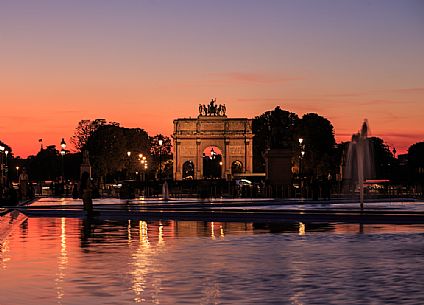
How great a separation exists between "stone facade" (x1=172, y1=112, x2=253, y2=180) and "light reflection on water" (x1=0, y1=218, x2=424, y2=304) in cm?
15773

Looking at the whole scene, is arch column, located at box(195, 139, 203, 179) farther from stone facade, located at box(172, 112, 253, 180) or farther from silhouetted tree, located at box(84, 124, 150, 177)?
silhouetted tree, located at box(84, 124, 150, 177)

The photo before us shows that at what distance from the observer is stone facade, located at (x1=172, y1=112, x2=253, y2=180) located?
188 meters

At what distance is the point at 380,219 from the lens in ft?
113

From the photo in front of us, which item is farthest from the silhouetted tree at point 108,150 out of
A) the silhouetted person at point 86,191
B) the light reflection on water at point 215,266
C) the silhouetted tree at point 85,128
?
the light reflection on water at point 215,266

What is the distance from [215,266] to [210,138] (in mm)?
170816

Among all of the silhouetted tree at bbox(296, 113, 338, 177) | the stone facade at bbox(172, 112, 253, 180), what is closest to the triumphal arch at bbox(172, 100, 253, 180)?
the stone facade at bbox(172, 112, 253, 180)

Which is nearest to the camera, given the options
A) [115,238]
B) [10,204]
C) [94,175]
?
[115,238]

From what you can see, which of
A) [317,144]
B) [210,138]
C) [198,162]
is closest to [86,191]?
[317,144]

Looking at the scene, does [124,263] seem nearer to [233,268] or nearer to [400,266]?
[233,268]

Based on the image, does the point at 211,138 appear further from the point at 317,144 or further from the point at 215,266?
the point at 215,266

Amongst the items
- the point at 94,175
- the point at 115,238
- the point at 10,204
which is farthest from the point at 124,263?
the point at 94,175

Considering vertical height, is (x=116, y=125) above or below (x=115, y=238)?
above

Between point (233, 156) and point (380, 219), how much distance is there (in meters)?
157

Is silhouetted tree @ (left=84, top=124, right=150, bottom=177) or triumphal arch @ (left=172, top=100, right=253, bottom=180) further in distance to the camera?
triumphal arch @ (left=172, top=100, right=253, bottom=180)
